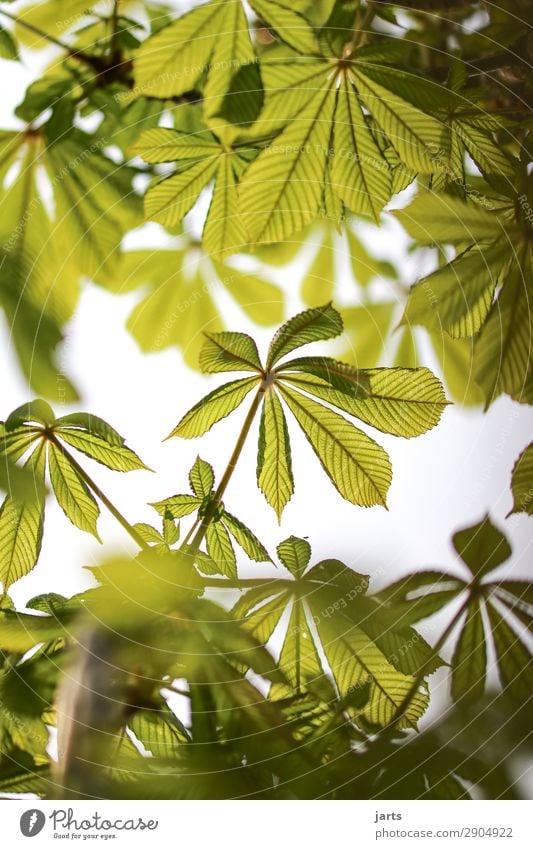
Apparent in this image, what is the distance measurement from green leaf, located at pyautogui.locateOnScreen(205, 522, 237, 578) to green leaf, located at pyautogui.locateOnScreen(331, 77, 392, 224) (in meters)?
0.31

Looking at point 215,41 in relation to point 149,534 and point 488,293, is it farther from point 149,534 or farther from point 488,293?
point 149,534

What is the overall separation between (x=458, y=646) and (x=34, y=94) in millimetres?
620

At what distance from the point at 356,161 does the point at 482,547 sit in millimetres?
359

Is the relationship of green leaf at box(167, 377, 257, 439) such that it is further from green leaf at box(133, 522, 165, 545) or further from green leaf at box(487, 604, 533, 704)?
green leaf at box(487, 604, 533, 704)

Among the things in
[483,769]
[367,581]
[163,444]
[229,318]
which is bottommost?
[483,769]

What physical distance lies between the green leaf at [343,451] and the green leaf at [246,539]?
9 cm

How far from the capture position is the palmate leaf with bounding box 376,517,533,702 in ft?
1.93

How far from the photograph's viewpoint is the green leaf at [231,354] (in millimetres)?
580

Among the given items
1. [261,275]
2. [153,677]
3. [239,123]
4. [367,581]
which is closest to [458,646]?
[367,581]

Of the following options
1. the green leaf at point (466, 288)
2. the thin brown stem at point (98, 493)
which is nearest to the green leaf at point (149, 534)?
the thin brown stem at point (98, 493)

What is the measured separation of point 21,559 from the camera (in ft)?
1.92

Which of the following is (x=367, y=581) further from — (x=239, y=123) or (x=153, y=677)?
(x=239, y=123)

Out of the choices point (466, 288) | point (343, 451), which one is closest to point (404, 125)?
point (466, 288)
